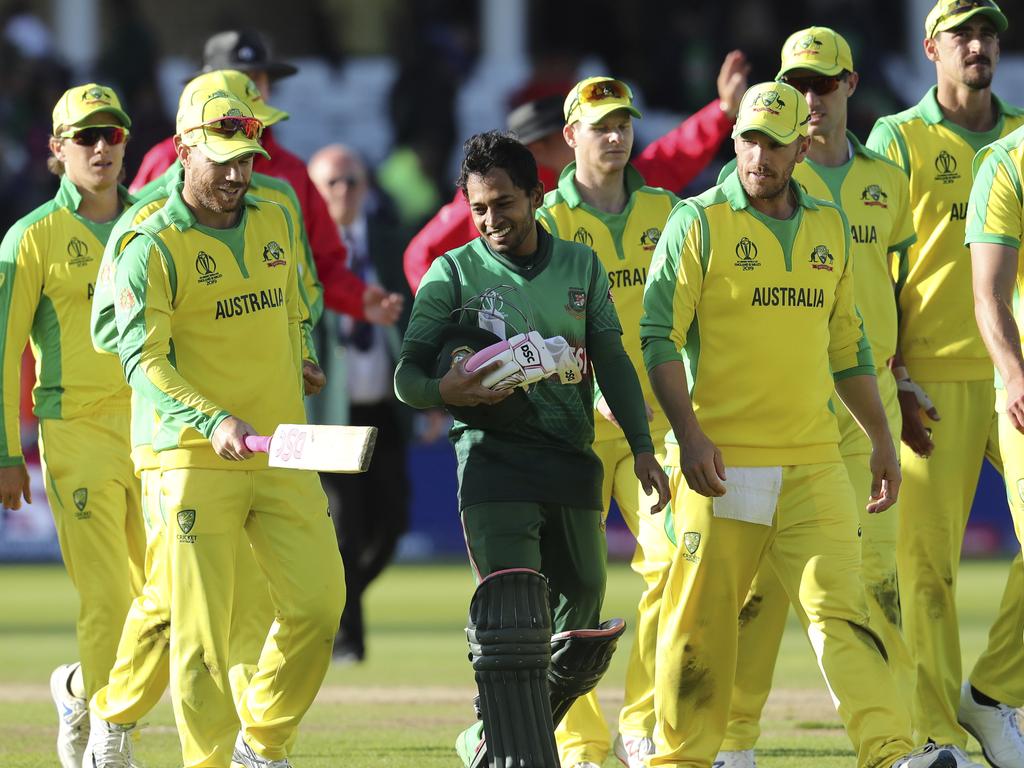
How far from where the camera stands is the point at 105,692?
7.37 metres

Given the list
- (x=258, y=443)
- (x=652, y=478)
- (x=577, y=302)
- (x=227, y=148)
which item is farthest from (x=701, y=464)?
(x=227, y=148)

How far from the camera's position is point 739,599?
6766 millimetres

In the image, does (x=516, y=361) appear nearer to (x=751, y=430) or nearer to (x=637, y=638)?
(x=751, y=430)

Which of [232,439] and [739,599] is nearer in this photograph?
[232,439]

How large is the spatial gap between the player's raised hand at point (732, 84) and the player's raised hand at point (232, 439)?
115 inches

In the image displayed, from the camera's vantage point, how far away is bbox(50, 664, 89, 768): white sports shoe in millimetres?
7832

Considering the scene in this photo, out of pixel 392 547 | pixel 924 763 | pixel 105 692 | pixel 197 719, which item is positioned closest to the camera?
pixel 924 763

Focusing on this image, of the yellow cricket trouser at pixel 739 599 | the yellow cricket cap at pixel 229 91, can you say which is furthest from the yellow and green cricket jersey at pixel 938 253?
the yellow cricket cap at pixel 229 91

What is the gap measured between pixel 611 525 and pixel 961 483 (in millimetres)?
9680

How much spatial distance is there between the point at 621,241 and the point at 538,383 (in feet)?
5.89

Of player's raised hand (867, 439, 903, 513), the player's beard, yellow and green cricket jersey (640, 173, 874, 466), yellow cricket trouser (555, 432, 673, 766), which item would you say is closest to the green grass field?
yellow cricket trouser (555, 432, 673, 766)

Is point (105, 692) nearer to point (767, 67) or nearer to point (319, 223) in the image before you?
point (319, 223)

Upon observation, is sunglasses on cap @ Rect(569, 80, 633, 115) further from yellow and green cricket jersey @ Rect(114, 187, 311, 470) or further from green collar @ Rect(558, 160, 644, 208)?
yellow and green cricket jersey @ Rect(114, 187, 311, 470)

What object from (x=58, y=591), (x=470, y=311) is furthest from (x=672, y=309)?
(x=58, y=591)
